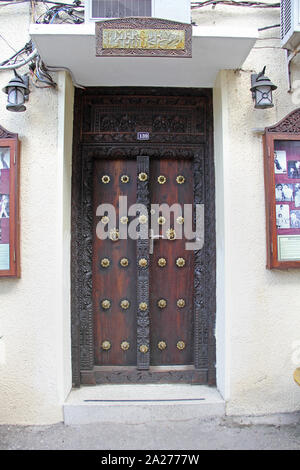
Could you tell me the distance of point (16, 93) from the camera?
301 centimetres

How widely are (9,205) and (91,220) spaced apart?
2.56 feet

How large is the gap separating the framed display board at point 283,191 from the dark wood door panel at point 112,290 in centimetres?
130

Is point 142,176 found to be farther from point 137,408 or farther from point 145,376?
point 137,408

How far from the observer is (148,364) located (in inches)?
138

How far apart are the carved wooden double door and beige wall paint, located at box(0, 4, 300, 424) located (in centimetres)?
44

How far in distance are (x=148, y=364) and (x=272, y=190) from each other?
199 cm

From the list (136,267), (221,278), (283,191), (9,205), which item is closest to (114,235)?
(136,267)

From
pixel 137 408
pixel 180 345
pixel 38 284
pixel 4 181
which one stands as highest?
pixel 4 181

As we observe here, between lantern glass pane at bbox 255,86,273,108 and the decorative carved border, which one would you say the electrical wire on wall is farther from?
the decorative carved border

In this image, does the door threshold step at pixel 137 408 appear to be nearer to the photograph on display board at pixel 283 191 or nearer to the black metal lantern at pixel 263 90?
the photograph on display board at pixel 283 191

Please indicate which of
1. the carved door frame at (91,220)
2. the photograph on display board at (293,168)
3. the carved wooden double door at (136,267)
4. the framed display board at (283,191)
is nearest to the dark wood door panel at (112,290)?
the carved wooden double door at (136,267)

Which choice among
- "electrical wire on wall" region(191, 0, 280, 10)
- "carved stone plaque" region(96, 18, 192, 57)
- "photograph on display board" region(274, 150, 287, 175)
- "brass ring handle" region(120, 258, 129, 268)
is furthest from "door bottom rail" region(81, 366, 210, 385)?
"electrical wire on wall" region(191, 0, 280, 10)

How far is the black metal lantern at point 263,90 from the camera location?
10.0 feet

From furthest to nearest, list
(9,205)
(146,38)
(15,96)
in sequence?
(9,205) < (15,96) < (146,38)
